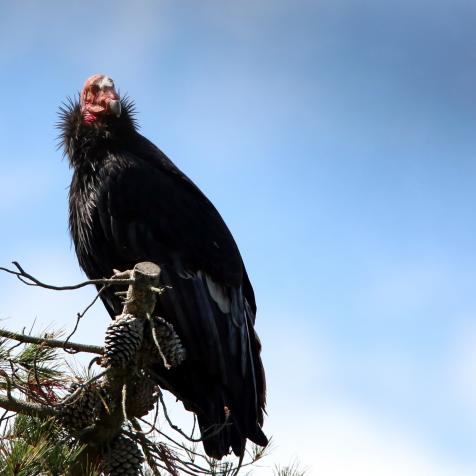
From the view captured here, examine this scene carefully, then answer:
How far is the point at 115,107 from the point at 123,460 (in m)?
2.70

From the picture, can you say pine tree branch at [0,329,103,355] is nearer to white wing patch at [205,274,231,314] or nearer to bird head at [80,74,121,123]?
white wing patch at [205,274,231,314]

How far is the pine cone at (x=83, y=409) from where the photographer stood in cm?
387

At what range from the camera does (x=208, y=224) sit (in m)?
5.59

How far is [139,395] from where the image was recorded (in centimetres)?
397

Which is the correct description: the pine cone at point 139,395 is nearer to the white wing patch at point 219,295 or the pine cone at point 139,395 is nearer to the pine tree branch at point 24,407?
the pine tree branch at point 24,407

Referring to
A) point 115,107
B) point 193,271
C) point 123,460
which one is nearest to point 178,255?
point 193,271

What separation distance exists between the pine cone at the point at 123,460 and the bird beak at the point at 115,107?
2.55m

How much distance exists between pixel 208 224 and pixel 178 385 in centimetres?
104

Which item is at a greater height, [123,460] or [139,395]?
[139,395]

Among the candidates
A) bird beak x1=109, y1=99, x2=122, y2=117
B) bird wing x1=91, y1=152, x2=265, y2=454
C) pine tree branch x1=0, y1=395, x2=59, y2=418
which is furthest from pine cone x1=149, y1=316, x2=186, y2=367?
bird beak x1=109, y1=99, x2=122, y2=117

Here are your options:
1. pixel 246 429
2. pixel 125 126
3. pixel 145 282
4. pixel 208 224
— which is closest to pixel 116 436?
pixel 145 282

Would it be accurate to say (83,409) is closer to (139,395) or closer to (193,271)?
(139,395)

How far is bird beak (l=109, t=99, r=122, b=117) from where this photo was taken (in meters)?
5.90

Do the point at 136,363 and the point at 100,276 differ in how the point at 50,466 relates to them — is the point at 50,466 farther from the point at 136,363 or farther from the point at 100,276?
the point at 100,276
